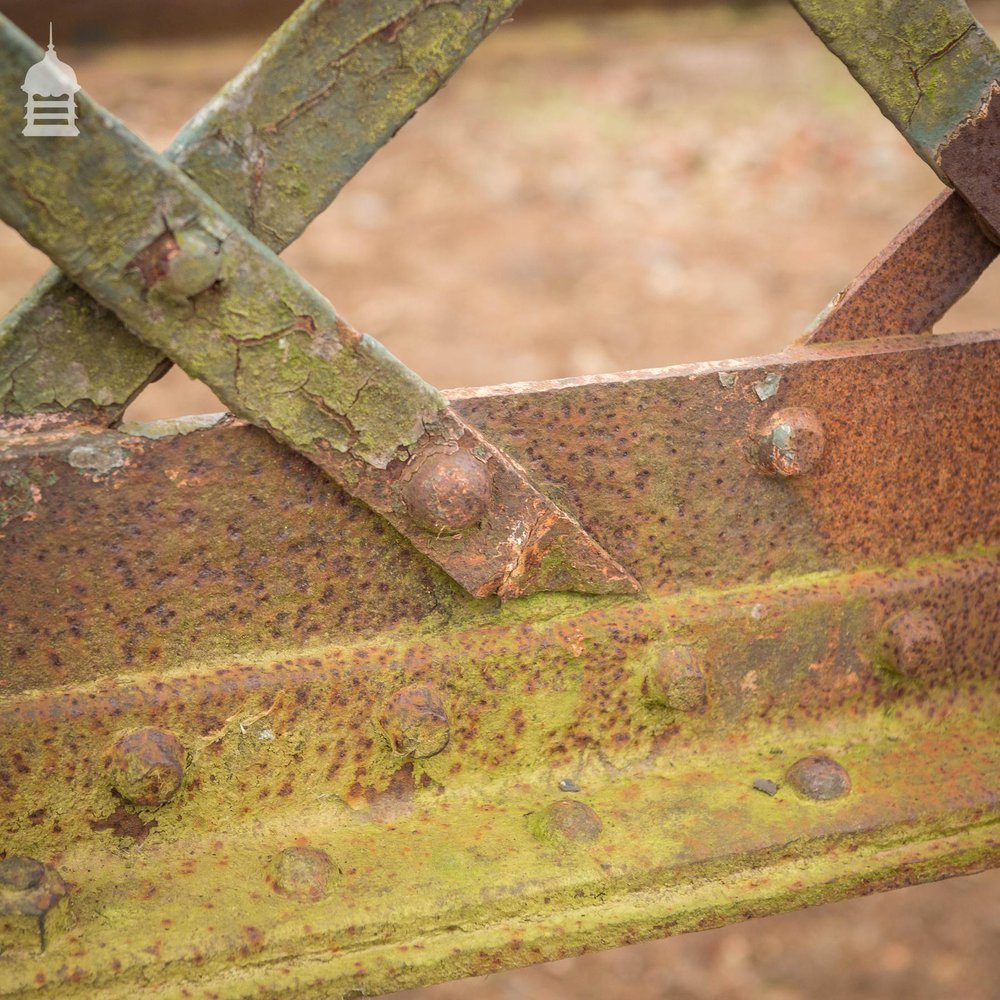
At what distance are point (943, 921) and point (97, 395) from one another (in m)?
2.50

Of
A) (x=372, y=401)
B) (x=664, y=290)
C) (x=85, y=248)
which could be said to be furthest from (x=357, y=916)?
(x=664, y=290)

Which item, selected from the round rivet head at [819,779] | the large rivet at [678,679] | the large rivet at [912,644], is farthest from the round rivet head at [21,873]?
the large rivet at [912,644]

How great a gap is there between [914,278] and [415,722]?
846mm

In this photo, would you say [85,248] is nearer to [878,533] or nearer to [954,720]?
[878,533]

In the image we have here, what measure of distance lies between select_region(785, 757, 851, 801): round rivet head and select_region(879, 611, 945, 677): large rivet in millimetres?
159

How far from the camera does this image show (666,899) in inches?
50.5

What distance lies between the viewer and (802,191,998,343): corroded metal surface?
1420 millimetres

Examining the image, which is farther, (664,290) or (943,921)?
(664,290)

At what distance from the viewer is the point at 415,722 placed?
4.28ft

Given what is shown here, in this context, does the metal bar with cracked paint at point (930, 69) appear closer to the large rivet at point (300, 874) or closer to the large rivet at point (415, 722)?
the large rivet at point (415, 722)

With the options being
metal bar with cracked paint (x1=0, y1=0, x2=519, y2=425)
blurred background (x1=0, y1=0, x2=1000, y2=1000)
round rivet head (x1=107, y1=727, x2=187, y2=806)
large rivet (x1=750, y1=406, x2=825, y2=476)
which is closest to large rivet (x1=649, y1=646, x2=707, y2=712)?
large rivet (x1=750, y1=406, x2=825, y2=476)

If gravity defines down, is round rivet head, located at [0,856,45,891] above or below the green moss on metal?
below

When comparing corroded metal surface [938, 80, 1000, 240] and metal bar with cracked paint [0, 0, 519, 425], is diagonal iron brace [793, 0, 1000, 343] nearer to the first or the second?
corroded metal surface [938, 80, 1000, 240]

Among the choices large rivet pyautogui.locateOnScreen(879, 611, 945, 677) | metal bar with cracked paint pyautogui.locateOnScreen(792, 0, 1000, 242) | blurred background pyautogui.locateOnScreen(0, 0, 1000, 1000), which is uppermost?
metal bar with cracked paint pyautogui.locateOnScreen(792, 0, 1000, 242)
